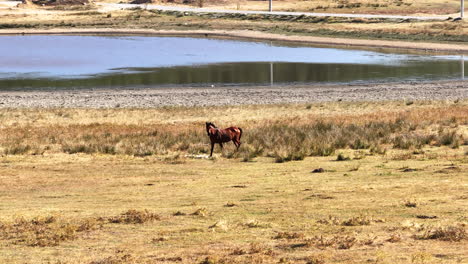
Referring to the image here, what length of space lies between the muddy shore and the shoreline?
24138 millimetres

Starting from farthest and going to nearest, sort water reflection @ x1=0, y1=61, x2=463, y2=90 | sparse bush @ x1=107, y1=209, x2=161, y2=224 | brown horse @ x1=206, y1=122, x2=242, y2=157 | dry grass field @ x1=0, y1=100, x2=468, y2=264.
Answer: water reflection @ x1=0, y1=61, x2=463, y2=90
brown horse @ x1=206, y1=122, x2=242, y2=157
sparse bush @ x1=107, y1=209, x2=161, y2=224
dry grass field @ x1=0, y1=100, x2=468, y2=264

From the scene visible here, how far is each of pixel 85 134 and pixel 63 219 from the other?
14461mm

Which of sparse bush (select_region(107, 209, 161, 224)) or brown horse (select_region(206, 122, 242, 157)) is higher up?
sparse bush (select_region(107, 209, 161, 224))

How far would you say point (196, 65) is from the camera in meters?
58.5

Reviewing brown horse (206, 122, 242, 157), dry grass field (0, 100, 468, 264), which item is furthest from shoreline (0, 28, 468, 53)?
brown horse (206, 122, 242, 157)

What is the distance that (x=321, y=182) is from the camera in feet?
54.4

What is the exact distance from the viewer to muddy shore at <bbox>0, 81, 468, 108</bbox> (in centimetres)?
3991

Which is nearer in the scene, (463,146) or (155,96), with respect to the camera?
(463,146)

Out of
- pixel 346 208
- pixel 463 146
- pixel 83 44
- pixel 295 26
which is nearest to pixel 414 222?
pixel 346 208

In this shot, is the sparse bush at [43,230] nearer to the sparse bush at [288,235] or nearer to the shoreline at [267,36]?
the sparse bush at [288,235]

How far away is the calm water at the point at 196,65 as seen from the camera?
50031mm

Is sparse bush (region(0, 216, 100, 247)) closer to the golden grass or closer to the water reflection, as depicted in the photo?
the water reflection

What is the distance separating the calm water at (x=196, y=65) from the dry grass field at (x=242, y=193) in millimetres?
19828

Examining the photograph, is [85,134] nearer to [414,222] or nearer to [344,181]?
[344,181]
